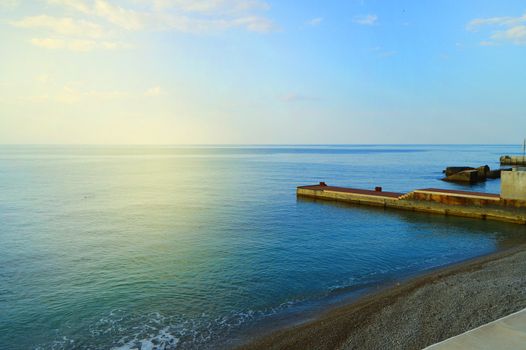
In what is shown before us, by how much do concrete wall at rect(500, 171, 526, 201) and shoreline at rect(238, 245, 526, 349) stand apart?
573 inches

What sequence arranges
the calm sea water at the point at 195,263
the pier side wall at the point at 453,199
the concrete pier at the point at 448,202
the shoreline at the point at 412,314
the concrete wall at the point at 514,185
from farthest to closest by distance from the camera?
the pier side wall at the point at 453,199 < the concrete pier at the point at 448,202 < the concrete wall at the point at 514,185 < the calm sea water at the point at 195,263 < the shoreline at the point at 412,314

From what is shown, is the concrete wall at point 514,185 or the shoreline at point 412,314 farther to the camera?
the concrete wall at point 514,185

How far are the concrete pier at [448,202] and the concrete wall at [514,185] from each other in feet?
1.22

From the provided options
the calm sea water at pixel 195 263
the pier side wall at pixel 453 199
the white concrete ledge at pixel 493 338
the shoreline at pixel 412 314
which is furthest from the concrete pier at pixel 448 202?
the white concrete ledge at pixel 493 338

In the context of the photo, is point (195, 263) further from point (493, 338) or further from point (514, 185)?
point (514, 185)

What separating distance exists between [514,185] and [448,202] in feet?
15.8

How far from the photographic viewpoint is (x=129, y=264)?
1838 cm

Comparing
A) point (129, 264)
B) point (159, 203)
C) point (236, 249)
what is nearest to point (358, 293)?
point (236, 249)

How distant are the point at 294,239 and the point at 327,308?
1009 cm

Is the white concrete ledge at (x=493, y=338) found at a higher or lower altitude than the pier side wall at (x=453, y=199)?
higher

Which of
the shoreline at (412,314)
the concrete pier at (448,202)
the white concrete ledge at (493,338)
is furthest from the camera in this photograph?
the concrete pier at (448,202)

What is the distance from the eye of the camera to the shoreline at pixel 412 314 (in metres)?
9.50

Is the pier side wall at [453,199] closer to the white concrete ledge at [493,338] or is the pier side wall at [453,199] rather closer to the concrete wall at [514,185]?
the concrete wall at [514,185]

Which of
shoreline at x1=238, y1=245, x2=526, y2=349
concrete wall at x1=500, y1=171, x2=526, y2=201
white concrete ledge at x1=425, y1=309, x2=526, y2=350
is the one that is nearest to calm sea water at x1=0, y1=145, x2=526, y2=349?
shoreline at x1=238, y1=245, x2=526, y2=349
